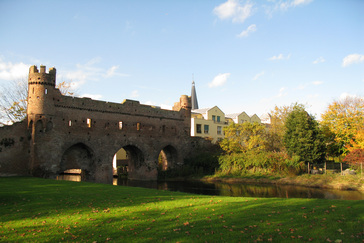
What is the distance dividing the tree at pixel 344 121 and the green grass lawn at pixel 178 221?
21297 mm

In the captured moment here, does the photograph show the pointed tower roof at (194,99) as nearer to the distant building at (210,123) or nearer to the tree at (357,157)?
the distant building at (210,123)

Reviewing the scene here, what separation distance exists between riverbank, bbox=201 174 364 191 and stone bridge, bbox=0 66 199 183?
26.2 feet

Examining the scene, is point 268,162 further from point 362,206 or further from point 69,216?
point 69,216

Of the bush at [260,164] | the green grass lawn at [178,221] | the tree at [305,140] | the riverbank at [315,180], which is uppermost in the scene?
the tree at [305,140]

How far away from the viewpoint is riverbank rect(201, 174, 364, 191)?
Result: 23.2 meters

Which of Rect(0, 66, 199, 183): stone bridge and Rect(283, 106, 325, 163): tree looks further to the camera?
Rect(283, 106, 325, 163): tree

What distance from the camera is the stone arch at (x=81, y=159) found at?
90.1 feet

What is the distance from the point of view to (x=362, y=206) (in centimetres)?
978

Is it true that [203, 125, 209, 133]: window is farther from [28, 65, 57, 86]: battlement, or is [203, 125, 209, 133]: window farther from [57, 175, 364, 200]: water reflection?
[28, 65, 57, 86]: battlement

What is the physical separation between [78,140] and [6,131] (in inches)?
232

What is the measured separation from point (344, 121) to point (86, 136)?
84.1ft

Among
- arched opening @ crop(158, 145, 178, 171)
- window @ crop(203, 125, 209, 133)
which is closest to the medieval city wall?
arched opening @ crop(158, 145, 178, 171)

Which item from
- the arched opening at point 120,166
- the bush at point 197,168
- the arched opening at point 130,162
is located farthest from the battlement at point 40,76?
the bush at point 197,168

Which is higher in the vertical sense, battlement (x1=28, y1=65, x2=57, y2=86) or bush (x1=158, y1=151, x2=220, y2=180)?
battlement (x1=28, y1=65, x2=57, y2=86)
